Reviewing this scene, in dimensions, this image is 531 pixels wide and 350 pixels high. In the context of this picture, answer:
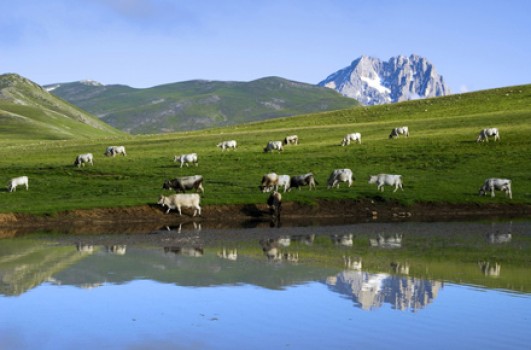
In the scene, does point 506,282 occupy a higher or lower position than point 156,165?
lower

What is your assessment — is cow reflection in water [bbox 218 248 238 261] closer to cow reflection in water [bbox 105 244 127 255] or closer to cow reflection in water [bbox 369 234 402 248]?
cow reflection in water [bbox 105 244 127 255]

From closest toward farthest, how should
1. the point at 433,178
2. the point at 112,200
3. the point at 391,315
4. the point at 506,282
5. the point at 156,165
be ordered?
the point at 391,315, the point at 506,282, the point at 112,200, the point at 433,178, the point at 156,165

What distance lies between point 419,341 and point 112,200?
110ft

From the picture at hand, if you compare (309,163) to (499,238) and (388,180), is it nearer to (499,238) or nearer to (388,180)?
(388,180)

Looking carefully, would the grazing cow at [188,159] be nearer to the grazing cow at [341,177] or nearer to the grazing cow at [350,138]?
the grazing cow at [341,177]

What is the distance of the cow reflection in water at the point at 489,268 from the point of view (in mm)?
25431

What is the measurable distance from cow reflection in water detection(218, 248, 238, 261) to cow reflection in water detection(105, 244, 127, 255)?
455 cm

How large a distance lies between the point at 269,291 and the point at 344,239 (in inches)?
515

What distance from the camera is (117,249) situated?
110ft

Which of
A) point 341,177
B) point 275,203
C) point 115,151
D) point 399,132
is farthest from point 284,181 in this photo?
point 399,132

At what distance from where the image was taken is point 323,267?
1081 inches

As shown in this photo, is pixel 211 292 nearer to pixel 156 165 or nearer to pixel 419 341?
pixel 419 341

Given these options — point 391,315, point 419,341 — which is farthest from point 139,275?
point 419,341

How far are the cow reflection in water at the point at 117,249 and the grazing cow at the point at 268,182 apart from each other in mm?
17162
